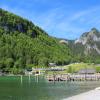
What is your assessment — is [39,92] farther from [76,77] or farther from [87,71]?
[87,71]

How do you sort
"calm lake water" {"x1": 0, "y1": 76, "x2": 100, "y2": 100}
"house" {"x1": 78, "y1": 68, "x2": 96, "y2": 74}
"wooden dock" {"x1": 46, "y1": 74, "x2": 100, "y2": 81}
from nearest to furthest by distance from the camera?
"calm lake water" {"x1": 0, "y1": 76, "x2": 100, "y2": 100}, "wooden dock" {"x1": 46, "y1": 74, "x2": 100, "y2": 81}, "house" {"x1": 78, "y1": 68, "x2": 96, "y2": 74}

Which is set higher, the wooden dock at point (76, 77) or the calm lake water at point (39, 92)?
the wooden dock at point (76, 77)

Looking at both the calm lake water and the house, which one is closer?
the calm lake water

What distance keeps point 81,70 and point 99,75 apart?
44.8 ft

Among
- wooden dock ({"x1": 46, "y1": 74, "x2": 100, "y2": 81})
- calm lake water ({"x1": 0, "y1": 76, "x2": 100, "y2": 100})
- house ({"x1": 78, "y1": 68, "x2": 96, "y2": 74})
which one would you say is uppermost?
house ({"x1": 78, "y1": 68, "x2": 96, "y2": 74})

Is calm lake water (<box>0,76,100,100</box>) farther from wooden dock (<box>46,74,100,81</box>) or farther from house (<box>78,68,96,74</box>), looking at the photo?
house (<box>78,68,96,74</box>)

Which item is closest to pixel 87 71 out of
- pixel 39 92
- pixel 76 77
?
pixel 76 77

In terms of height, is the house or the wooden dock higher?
the house

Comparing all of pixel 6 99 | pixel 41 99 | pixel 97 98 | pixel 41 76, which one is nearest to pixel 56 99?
pixel 41 99

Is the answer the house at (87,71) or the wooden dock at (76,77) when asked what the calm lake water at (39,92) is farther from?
the house at (87,71)

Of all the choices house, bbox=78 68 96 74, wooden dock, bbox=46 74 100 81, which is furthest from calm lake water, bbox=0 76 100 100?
house, bbox=78 68 96 74

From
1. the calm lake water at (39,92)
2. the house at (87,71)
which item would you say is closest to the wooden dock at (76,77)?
the house at (87,71)

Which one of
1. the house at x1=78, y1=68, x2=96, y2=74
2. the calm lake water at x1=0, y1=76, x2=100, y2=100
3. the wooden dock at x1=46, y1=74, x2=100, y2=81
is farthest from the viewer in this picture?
the house at x1=78, y1=68, x2=96, y2=74

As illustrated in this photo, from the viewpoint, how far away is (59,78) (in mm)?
138125
